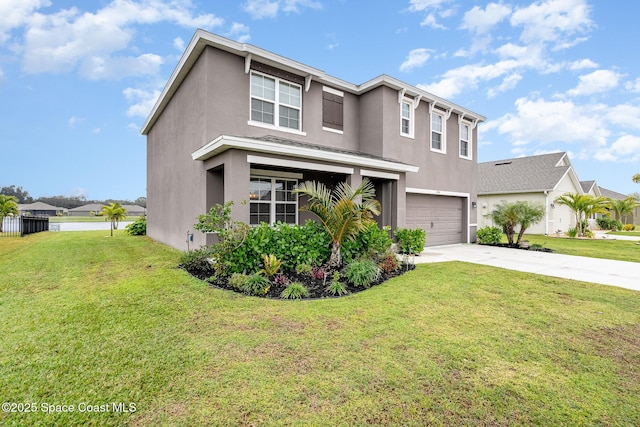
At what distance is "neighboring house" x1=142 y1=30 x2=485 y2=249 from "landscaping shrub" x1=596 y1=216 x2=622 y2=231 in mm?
20615

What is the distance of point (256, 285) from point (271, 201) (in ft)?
Result: 16.1

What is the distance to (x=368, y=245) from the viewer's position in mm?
8094

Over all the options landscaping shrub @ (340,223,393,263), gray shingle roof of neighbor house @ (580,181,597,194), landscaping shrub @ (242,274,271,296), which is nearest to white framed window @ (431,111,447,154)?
landscaping shrub @ (340,223,393,263)

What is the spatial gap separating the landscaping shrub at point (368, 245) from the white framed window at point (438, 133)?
752cm

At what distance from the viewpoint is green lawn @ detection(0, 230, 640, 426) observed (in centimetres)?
244

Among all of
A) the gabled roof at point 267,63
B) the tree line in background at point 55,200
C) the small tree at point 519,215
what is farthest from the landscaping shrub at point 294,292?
the tree line in background at point 55,200

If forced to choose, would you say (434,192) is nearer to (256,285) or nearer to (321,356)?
(256,285)

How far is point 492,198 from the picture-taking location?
22719 millimetres

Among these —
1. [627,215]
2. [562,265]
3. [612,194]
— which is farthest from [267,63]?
[612,194]

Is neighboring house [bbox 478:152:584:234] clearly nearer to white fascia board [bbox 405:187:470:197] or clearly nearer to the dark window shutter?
white fascia board [bbox 405:187:470:197]

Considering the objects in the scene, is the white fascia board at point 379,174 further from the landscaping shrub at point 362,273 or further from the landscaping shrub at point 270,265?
the landscaping shrub at point 270,265

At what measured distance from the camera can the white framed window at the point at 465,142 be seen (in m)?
15.1

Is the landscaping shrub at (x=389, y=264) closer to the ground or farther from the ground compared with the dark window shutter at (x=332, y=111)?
closer to the ground

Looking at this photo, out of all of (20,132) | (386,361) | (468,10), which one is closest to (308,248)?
(386,361)
